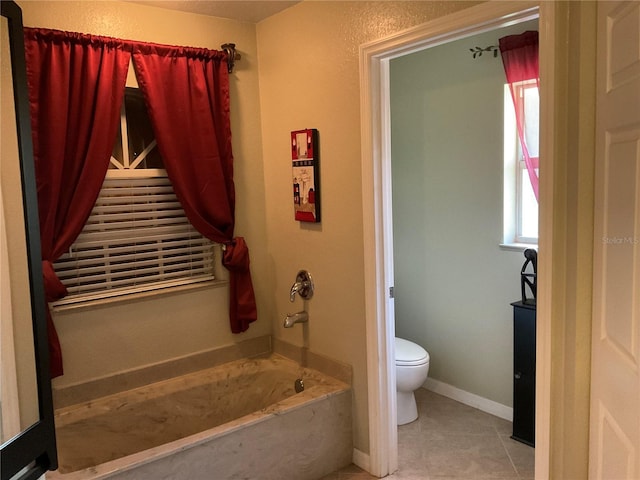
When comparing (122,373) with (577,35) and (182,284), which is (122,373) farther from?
(577,35)

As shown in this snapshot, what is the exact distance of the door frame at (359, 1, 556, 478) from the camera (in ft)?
6.16

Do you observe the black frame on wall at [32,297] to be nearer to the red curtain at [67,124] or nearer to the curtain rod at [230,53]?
the red curtain at [67,124]

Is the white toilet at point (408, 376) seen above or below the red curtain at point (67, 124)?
below

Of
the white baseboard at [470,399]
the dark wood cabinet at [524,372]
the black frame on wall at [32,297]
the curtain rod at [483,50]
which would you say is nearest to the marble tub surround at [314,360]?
the dark wood cabinet at [524,372]

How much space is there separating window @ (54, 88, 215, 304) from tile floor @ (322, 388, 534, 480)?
4.68 ft

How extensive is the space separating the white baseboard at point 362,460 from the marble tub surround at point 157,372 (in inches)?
34.0

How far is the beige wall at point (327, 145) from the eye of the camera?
2.60 meters

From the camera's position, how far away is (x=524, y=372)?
2.95 m

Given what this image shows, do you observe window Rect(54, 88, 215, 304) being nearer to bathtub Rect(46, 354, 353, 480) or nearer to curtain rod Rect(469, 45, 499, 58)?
bathtub Rect(46, 354, 353, 480)

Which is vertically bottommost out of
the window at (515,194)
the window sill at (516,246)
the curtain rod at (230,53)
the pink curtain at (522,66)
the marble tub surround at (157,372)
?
the marble tub surround at (157,372)

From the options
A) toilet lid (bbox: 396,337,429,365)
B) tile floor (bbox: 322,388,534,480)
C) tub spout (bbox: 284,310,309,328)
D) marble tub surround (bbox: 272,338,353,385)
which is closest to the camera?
tile floor (bbox: 322,388,534,480)

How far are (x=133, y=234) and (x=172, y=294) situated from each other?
40 cm

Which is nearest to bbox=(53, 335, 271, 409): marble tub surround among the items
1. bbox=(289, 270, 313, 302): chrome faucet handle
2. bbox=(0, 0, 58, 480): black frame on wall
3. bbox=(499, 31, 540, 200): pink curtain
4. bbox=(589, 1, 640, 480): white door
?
bbox=(289, 270, 313, 302): chrome faucet handle

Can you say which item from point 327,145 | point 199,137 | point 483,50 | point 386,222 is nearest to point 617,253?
point 386,222
